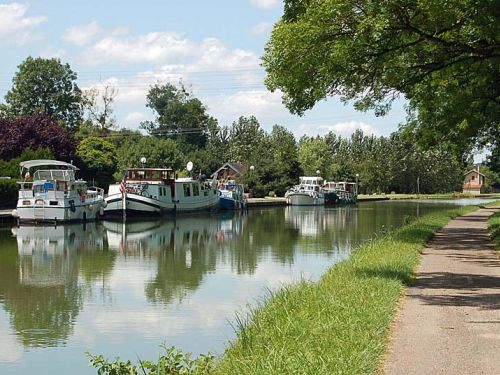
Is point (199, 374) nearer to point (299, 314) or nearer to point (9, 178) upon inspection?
point (299, 314)

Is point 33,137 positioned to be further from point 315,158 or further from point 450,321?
point 315,158

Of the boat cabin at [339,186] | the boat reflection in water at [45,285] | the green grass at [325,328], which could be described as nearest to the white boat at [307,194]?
the boat cabin at [339,186]

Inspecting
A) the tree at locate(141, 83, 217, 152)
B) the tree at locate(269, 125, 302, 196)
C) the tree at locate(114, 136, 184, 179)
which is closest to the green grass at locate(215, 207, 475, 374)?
the tree at locate(114, 136, 184, 179)

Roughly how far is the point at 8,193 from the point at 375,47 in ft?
126

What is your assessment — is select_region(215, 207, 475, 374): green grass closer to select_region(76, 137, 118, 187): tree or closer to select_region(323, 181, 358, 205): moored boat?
select_region(76, 137, 118, 187): tree

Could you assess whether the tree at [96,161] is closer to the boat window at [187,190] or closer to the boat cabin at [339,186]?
the boat window at [187,190]

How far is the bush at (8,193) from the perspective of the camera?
48906 millimetres

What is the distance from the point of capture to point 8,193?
4944 centimetres

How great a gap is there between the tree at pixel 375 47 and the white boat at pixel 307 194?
2282 inches

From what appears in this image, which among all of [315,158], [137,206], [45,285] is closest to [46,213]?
[137,206]

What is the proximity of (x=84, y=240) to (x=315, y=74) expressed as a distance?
21152 mm

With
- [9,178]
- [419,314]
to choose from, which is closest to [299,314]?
[419,314]

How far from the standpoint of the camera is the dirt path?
28.1ft

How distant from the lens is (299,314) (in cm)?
1142
